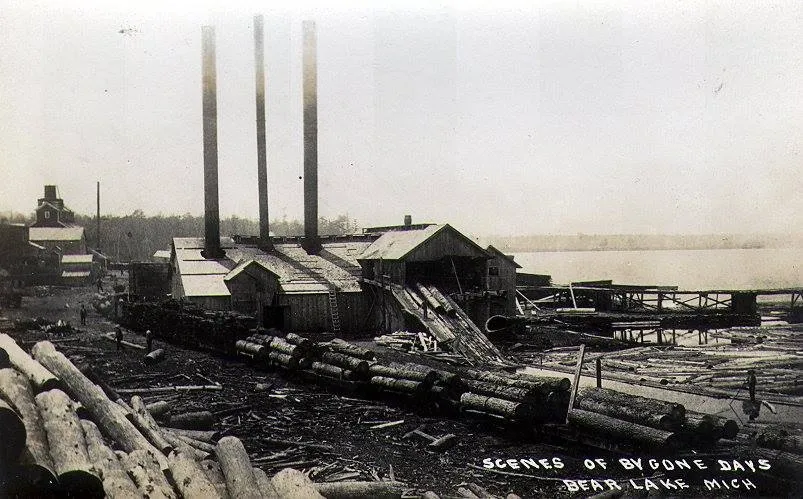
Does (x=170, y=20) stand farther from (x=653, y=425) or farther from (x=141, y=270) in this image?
(x=141, y=270)

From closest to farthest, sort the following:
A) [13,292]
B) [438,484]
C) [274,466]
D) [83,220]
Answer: [438,484], [274,466], [13,292], [83,220]

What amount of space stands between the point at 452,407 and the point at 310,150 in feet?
87.3

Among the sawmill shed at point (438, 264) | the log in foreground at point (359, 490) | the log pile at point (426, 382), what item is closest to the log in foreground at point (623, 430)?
the log pile at point (426, 382)

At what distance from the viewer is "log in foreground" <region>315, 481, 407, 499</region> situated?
31.7 feet

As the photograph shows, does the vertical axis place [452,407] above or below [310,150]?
below

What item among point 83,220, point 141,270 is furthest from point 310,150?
point 83,220

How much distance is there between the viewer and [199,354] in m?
25.6

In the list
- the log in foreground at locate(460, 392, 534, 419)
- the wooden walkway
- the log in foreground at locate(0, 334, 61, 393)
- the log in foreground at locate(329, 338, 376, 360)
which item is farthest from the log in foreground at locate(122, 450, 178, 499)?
the wooden walkway

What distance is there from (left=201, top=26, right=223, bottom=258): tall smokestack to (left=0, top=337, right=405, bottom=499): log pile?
2535cm

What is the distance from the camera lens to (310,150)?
3928 centimetres

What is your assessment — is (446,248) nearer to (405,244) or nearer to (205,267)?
(405,244)

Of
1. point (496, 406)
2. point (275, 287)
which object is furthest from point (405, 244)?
point (496, 406)

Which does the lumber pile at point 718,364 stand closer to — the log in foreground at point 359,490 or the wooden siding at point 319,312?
the wooden siding at point 319,312

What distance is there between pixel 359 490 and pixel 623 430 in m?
5.73
